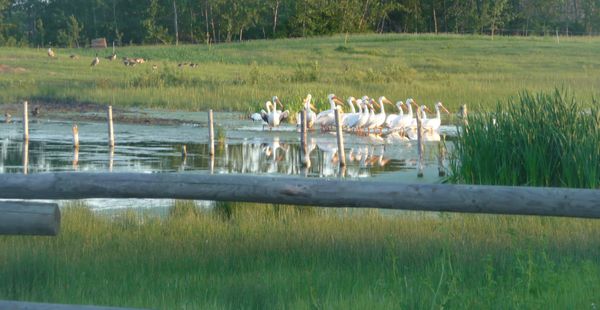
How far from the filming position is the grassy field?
38.2m

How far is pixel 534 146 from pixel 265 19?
72.7 m

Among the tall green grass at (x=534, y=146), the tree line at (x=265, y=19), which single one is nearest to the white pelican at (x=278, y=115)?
the tall green grass at (x=534, y=146)

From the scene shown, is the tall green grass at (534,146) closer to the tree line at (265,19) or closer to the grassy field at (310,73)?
the grassy field at (310,73)

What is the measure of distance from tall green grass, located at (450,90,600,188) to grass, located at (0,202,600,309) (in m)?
3.60

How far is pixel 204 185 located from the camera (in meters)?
6.31

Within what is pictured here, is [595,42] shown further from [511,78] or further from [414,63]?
[511,78]

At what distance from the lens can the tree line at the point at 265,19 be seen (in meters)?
81.0

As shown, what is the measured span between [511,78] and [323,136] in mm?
17515

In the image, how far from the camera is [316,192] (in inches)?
242

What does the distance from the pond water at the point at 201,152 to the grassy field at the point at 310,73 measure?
13.6 feet

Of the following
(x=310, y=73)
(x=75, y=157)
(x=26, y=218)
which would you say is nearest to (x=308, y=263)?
(x=26, y=218)

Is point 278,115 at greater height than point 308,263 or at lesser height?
greater

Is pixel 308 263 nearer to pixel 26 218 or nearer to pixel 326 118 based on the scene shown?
pixel 26 218

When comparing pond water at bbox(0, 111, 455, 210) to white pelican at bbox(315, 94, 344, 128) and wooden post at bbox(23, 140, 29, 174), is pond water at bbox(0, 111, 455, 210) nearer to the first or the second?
wooden post at bbox(23, 140, 29, 174)
